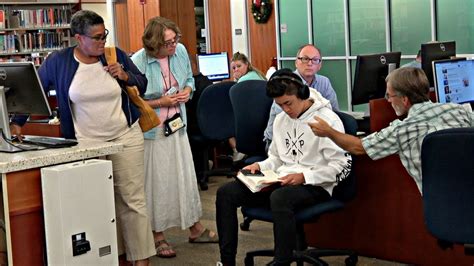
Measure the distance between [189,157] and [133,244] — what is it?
92 cm

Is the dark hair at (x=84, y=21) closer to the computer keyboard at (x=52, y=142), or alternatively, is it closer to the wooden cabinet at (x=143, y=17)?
the computer keyboard at (x=52, y=142)

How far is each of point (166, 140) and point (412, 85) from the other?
163 centimetres

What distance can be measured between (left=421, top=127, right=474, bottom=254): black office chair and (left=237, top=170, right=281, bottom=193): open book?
899 millimetres

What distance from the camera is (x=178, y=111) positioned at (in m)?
4.53

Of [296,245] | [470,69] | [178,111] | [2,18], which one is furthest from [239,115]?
[2,18]

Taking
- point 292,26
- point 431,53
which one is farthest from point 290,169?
point 292,26

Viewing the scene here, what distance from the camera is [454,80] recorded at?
4.78 meters

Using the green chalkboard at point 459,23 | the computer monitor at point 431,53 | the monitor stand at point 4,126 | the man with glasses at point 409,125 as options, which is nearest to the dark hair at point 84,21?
the monitor stand at point 4,126

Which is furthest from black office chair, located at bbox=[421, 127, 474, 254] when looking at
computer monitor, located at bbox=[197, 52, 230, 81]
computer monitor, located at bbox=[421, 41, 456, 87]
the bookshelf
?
the bookshelf

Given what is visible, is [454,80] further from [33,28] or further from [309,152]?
[33,28]

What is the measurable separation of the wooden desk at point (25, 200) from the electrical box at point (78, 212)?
4 centimetres

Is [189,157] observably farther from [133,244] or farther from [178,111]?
[133,244]

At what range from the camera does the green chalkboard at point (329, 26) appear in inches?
384

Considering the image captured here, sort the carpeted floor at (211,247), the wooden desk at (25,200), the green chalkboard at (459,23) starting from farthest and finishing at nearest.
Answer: the green chalkboard at (459,23) → the carpeted floor at (211,247) → the wooden desk at (25,200)
